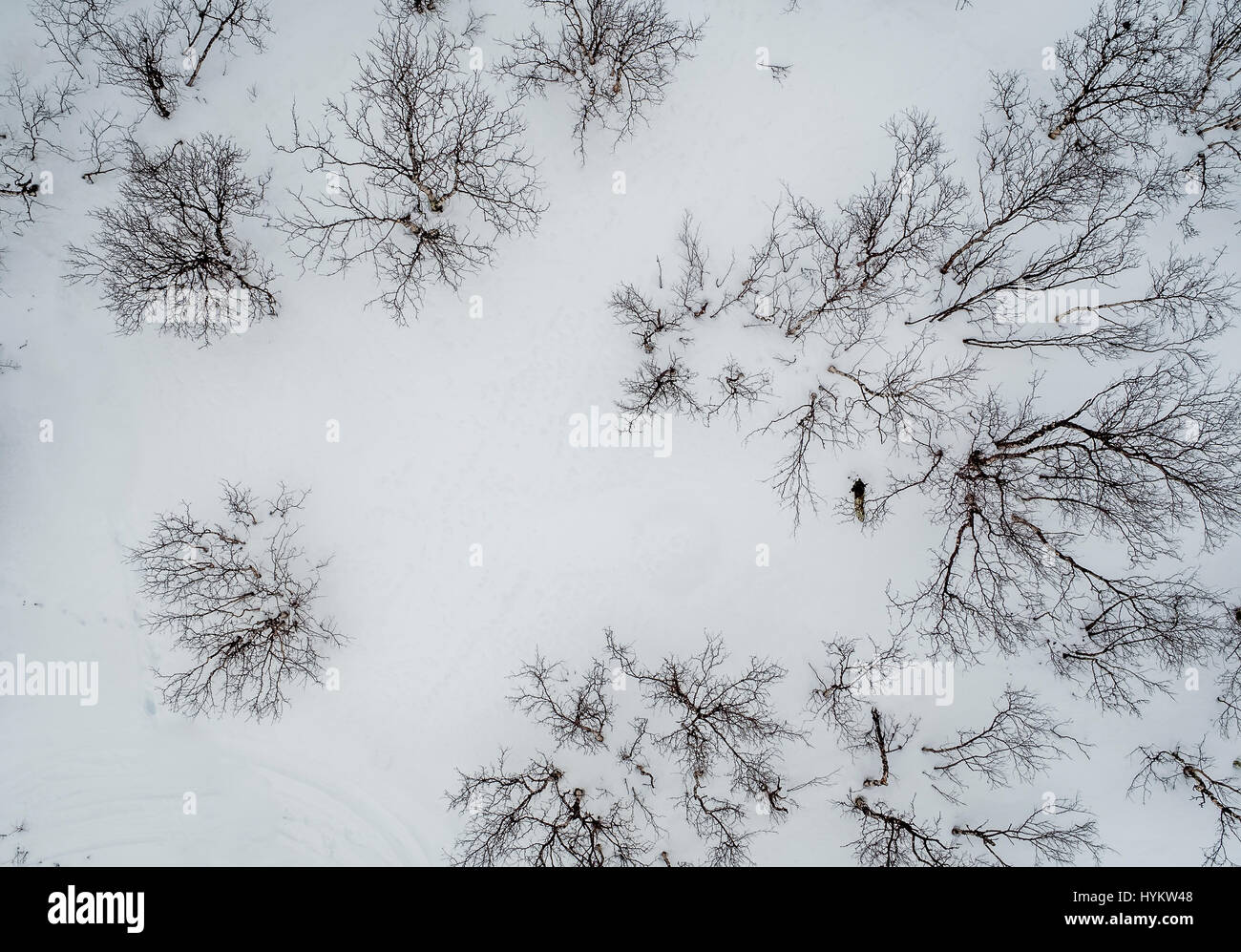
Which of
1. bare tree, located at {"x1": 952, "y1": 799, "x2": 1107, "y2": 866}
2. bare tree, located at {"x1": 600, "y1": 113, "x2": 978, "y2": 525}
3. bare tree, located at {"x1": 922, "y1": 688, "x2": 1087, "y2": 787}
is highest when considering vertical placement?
bare tree, located at {"x1": 600, "y1": 113, "x2": 978, "y2": 525}

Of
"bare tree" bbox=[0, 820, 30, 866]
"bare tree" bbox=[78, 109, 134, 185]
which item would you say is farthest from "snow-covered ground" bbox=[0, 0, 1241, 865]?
"bare tree" bbox=[78, 109, 134, 185]

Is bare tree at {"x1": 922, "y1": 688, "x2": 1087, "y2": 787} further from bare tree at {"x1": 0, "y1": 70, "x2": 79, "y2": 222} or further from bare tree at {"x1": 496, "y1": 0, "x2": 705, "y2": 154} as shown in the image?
bare tree at {"x1": 0, "y1": 70, "x2": 79, "y2": 222}

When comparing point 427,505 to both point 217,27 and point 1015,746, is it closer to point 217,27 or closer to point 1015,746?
point 217,27

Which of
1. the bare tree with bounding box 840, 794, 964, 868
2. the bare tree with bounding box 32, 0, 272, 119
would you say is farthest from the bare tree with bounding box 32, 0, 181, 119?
the bare tree with bounding box 840, 794, 964, 868

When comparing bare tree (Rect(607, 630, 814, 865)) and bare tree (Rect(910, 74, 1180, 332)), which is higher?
bare tree (Rect(910, 74, 1180, 332))

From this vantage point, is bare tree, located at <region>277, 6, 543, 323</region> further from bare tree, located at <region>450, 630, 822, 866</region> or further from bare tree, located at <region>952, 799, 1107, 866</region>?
bare tree, located at <region>952, 799, 1107, 866</region>

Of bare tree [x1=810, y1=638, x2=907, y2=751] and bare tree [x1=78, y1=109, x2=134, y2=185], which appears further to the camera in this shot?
bare tree [x1=78, y1=109, x2=134, y2=185]

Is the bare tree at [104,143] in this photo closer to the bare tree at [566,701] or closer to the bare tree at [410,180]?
the bare tree at [410,180]
